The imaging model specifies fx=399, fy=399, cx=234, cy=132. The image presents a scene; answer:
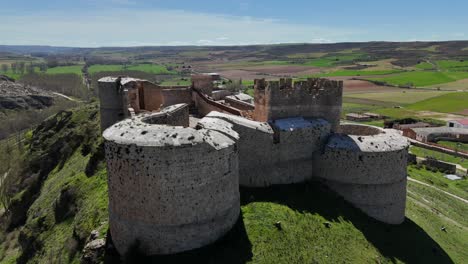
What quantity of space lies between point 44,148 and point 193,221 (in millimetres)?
49225

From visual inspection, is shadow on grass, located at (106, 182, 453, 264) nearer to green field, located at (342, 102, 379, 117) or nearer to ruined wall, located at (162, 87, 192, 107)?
ruined wall, located at (162, 87, 192, 107)

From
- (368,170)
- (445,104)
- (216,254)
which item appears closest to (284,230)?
(216,254)

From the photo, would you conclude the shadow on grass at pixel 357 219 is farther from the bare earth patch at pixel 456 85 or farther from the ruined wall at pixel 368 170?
the bare earth patch at pixel 456 85

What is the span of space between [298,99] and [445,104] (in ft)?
406

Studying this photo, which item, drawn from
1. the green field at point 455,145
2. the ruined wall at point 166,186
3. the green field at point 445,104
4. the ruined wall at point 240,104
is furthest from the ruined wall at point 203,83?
the green field at point 445,104

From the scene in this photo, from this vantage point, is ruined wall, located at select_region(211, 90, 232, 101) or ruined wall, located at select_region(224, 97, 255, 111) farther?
ruined wall, located at select_region(211, 90, 232, 101)

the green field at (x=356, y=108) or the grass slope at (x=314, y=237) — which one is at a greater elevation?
the grass slope at (x=314, y=237)

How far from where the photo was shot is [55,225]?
115 feet

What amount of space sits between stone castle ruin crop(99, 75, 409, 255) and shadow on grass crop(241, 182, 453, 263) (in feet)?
2.28

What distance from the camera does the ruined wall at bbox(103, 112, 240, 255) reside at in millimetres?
18203

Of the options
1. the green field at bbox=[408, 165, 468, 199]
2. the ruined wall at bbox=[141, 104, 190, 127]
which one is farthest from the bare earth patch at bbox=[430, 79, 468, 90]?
the ruined wall at bbox=[141, 104, 190, 127]

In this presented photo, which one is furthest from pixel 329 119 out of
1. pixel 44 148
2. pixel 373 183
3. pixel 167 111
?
pixel 44 148

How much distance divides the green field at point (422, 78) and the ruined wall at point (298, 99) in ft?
541

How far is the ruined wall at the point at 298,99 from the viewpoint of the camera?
27.9m
